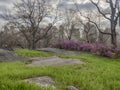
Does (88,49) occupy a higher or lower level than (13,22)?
lower

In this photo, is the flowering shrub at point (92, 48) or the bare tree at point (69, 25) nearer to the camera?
the flowering shrub at point (92, 48)

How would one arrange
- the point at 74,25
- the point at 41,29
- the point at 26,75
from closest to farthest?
the point at 26,75
the point at 41,29
the point at 74,25

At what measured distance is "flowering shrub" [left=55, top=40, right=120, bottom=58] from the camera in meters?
16.0

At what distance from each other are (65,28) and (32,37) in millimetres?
15315

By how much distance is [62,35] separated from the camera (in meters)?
55.9

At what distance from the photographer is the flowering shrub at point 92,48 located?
52.4 feet

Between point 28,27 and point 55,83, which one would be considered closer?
point 55,83

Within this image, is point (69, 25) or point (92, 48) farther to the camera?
point (69, 25)

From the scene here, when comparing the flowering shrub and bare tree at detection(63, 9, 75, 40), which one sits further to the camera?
bare tree at detection(63, 9, 75, 40)

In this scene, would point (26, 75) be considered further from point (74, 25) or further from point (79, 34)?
point (79, 34)

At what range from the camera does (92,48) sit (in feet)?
63.0

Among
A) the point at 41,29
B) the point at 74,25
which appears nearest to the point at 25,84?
the point at 41,29

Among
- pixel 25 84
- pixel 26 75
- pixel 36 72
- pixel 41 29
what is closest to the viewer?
pixel 25 84

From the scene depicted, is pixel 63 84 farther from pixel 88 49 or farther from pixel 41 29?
pixel 41 29
